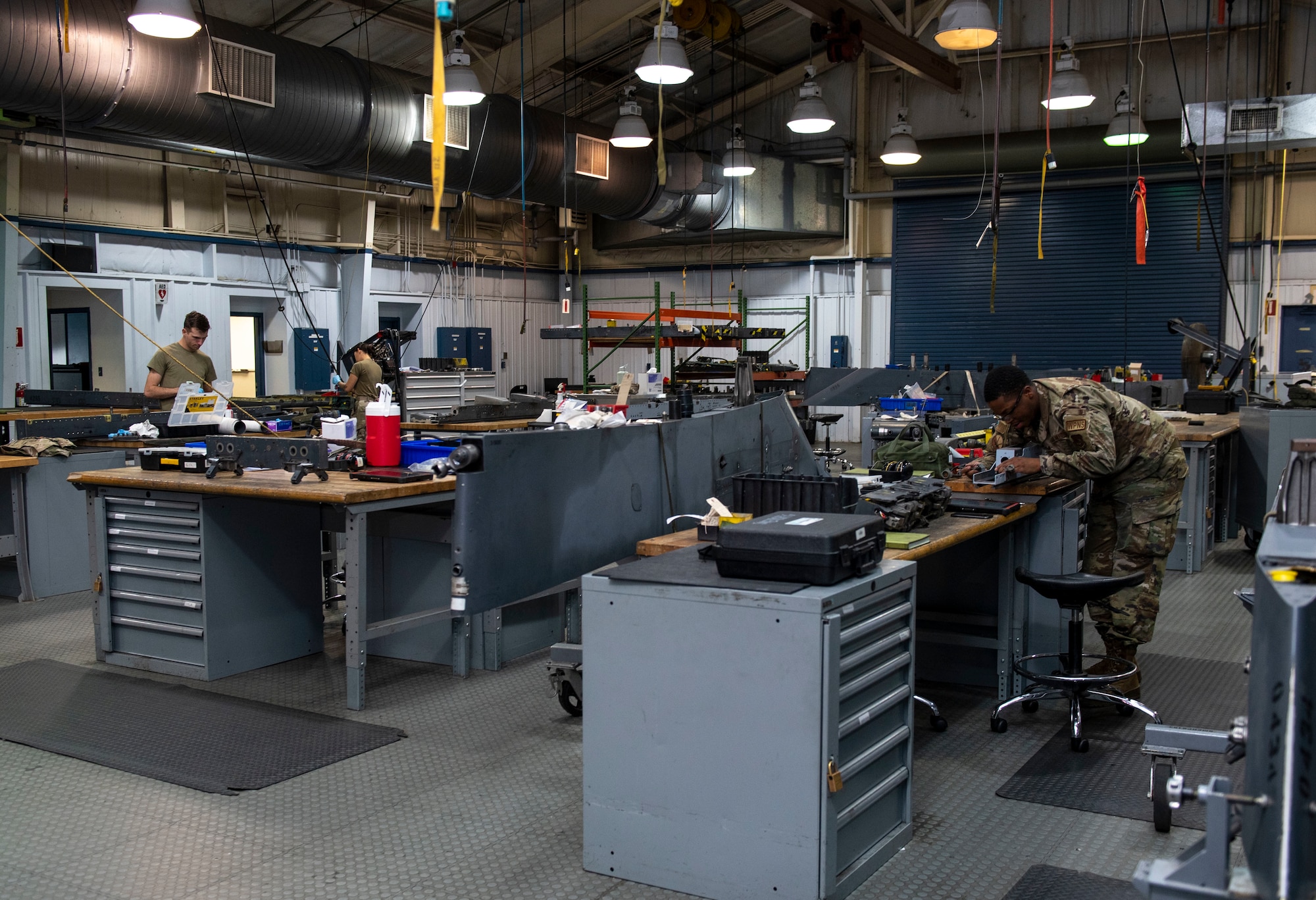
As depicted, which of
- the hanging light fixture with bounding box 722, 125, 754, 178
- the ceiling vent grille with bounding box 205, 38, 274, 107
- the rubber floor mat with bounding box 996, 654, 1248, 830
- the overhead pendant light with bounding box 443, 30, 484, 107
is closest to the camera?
the rubber floor mat with bounding box 996, 654, 1248, 830

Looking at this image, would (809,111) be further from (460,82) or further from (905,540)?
(905,540)

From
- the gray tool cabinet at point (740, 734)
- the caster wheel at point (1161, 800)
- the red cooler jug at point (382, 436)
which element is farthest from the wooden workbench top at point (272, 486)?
the caster wheel at point (1161, 800)

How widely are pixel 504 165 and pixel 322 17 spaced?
2156 millimetres

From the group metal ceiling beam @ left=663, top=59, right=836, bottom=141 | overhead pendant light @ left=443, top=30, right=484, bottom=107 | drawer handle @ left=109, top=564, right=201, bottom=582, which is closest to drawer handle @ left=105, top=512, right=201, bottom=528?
drawer handle @ left=109, top=564, right=201, bottom=582

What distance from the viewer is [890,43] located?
8695 millimetres

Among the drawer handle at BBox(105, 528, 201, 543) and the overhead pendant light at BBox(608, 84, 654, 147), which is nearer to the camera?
the drawer handle at BBox(105, 528, 201, 543)

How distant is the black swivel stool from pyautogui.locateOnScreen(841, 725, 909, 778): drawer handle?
3.00 feet

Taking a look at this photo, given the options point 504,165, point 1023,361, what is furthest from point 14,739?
point 1023,361

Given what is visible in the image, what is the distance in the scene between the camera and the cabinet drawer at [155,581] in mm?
3617

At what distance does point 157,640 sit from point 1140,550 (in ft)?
11.2

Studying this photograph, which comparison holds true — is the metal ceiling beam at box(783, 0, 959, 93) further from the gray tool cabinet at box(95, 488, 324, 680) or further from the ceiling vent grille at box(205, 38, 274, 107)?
the gray tool cabinet at box(95, 488, 324, 680)

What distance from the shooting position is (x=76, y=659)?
3.93 m

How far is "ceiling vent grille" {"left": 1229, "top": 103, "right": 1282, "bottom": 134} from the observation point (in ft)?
20.9

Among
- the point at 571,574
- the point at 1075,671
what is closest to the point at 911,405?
the point at 1075,671
